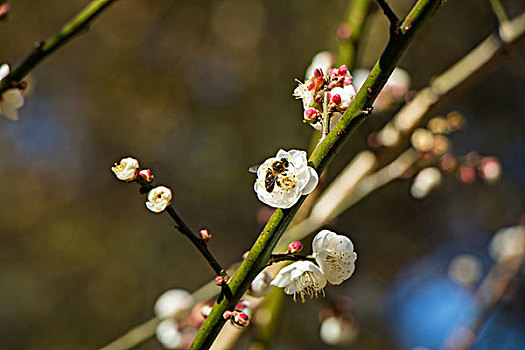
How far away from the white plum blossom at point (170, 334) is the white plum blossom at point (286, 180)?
0.57 meters

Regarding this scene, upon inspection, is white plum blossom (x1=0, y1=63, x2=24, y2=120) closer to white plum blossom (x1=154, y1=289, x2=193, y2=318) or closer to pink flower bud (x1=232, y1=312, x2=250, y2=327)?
pink flower bud (x1=232, y1=312, x2=250, y2=327)

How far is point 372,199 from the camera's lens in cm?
246

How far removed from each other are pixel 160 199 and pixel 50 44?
8.4 inches

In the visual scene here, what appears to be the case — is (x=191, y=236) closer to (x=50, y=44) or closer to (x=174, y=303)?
(x=50, y=44)

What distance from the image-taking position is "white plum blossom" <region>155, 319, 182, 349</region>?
0.95 metres

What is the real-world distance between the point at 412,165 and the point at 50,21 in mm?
2127

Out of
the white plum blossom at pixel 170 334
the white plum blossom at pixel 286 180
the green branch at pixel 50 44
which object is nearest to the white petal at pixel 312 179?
the white plum blossom at pixel 286 180

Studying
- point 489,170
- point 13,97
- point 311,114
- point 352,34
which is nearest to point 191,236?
point 311,114

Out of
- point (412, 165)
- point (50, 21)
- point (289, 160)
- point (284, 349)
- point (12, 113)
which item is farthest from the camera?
point (50, 21)

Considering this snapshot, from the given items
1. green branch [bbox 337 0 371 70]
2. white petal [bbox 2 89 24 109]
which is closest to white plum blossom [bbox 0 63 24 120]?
white petal [bbox 2 89 24 109]

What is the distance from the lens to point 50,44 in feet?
1.76

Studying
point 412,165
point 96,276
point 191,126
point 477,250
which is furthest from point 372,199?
point 412,165

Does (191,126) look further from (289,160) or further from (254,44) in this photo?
(289,160)

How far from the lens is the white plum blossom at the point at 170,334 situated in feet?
3.13
